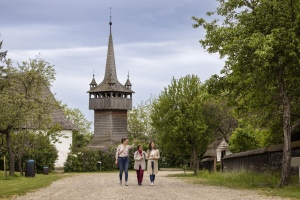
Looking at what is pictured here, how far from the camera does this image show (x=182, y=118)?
42.1m

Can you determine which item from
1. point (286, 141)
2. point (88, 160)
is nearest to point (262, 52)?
point (286, 141)

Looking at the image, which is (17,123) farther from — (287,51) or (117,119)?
(117,119)

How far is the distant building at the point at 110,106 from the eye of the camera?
281 ft

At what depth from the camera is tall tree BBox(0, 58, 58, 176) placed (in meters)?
34.2

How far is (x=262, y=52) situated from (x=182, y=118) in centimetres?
2279

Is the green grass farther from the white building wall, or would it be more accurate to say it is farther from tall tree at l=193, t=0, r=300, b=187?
the white building wall

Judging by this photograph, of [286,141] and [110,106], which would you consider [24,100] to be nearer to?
[286,141]

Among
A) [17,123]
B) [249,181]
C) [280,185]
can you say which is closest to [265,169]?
[249,181]

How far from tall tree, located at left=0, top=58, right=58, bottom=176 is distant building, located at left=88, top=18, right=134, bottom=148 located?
46.6 meters

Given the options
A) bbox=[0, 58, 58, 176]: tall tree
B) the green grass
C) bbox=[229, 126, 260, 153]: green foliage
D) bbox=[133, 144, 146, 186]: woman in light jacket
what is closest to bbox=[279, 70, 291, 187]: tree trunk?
bbox=[133, 144, 146, 186]: woman in light jacket

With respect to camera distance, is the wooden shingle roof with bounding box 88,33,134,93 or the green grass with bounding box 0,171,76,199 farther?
the wooden shingle roof with bounding box 88,33,134,93

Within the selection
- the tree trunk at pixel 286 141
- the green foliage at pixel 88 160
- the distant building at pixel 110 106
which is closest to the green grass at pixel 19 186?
the tree trunk at pixel 286 141

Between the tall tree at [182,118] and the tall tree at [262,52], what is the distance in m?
17.8

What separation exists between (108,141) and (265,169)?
57.1 m
